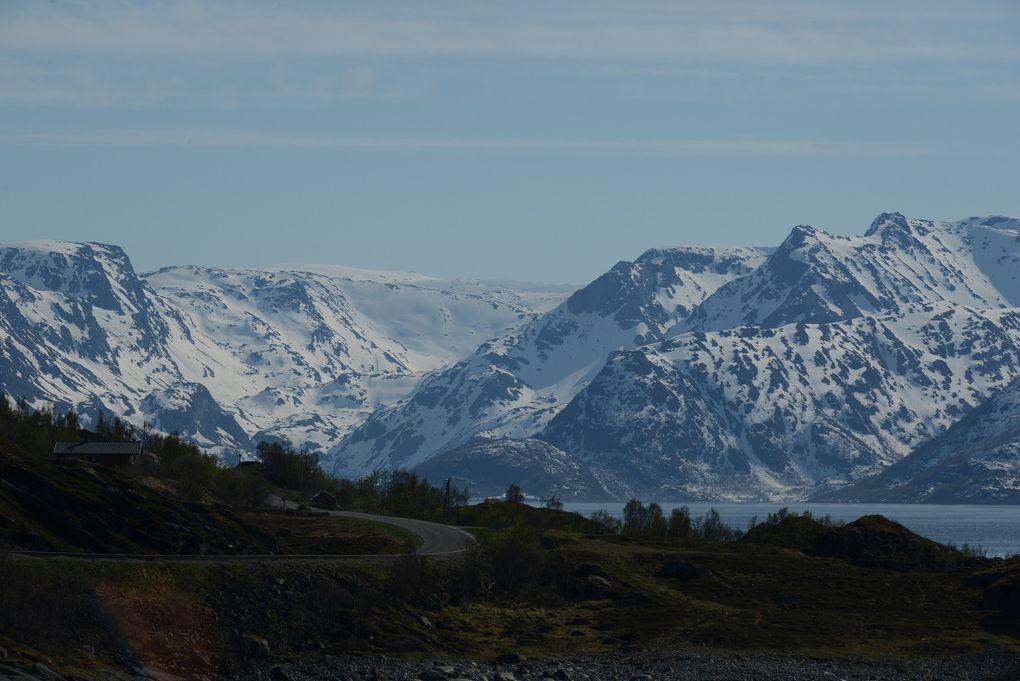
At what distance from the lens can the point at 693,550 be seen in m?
150

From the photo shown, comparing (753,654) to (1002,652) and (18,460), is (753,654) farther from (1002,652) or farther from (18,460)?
(18,460)

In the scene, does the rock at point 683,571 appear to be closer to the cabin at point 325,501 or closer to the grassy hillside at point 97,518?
the grassy hillside at point 97,518

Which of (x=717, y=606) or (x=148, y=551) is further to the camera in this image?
(x=717, y=606)

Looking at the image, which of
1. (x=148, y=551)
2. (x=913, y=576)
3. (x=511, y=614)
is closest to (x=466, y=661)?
(x=511, y=614)

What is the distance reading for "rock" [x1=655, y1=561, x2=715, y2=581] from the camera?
417 feet

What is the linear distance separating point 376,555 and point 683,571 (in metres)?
25.0

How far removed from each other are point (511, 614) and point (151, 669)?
31713 millimetres

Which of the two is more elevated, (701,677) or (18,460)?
(18,460)

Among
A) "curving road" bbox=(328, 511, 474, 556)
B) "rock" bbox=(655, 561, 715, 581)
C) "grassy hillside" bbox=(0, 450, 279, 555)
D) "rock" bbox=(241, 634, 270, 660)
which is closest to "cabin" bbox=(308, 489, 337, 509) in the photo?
"curving road" bbox=(328, 511, 474, 556)

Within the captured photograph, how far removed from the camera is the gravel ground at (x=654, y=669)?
284 ft

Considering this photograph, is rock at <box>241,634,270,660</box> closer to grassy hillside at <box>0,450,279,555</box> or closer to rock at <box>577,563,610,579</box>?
grassy hillside at <box>0,450,279,555</box>

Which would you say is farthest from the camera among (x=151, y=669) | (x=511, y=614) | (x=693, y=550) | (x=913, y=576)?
(x=693, y=550)

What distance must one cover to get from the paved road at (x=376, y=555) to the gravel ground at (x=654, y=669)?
39.6 ft

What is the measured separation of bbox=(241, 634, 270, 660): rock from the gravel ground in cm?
194
